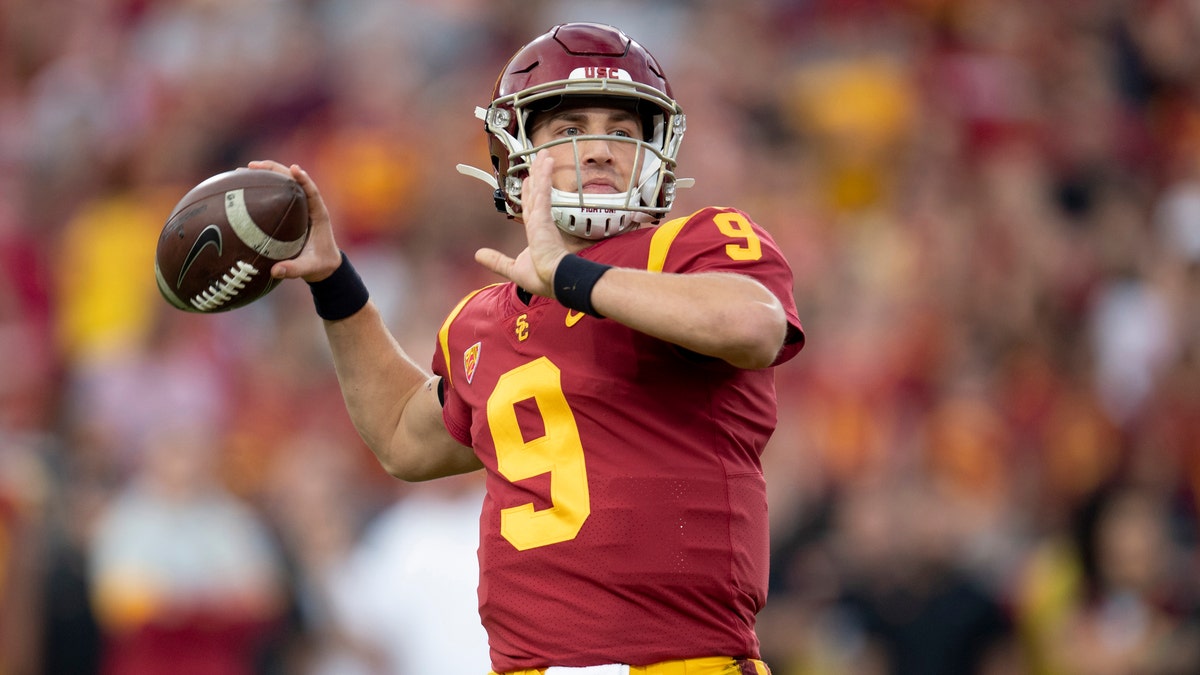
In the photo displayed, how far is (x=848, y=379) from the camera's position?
8.38m

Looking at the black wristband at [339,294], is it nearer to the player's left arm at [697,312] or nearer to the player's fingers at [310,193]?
the player's fingers at [310,193]

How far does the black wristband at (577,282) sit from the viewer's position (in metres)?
3.12

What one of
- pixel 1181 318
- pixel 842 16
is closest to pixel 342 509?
pixel 1181 318

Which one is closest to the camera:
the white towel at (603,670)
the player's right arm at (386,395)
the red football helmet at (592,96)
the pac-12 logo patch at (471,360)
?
the white towel at (603,670)

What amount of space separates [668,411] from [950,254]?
20.2 feet

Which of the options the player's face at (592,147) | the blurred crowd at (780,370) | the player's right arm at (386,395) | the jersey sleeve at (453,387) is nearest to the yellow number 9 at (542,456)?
the jersey sleeve at (453,387)

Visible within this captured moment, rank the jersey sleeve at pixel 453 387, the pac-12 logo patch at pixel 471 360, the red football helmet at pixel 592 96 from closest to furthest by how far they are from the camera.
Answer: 1. the red football helmet at pixel 592 96
2. the pac-12 logo patch at pixel 471 360
3. the jersey sleeve at pixel 453 387

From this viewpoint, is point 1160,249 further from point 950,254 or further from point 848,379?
point 848,379

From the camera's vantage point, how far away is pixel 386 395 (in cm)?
409

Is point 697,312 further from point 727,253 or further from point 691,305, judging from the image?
point 727,253

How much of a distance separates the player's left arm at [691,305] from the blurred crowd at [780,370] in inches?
146

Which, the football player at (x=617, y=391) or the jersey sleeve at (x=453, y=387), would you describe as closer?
the football player at (x=617, y=391)

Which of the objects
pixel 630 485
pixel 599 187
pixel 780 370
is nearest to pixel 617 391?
pixel 630 485

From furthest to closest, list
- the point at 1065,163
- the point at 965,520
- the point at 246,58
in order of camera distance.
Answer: the point at 246,58, the point at 1065,163, the point at 965,520
